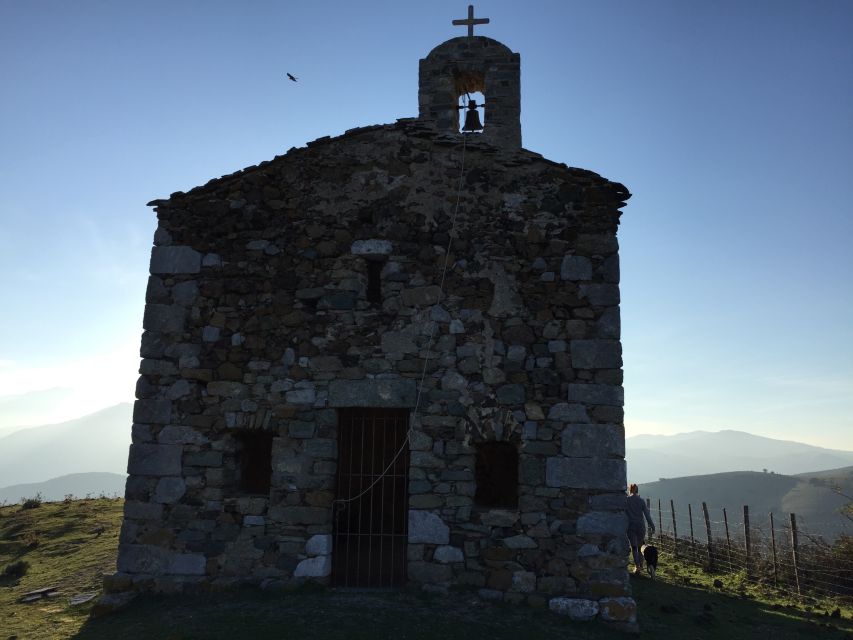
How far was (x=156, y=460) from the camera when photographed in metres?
7.43

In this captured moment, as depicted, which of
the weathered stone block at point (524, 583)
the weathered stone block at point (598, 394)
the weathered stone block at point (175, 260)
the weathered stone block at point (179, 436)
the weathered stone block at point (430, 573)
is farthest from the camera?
the weathered stone block at point (175, 260)

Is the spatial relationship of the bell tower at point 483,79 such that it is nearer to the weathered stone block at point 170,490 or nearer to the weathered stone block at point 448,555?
the weathered stone block at point 448,555

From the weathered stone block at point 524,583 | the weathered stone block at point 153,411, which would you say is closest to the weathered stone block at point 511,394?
the weathered stone block at point 524,583

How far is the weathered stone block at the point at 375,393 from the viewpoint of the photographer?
718 centimetres

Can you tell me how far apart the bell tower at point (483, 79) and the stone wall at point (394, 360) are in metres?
0.97

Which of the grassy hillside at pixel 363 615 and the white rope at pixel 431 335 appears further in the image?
the white rope at pixel 431 335

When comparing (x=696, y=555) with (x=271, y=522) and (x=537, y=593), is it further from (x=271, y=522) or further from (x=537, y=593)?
(x=271, y=522)

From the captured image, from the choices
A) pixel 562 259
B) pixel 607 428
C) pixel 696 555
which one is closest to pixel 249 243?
pixel 562 259

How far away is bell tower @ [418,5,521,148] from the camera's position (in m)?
8.62

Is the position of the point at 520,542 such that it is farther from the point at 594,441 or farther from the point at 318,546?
the point at 318,546

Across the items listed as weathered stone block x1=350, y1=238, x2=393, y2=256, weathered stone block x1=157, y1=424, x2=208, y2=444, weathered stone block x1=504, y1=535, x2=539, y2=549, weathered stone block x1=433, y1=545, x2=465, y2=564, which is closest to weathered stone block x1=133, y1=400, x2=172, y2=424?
weathered stone block x1=157, y1=424, x2=208, y2=444

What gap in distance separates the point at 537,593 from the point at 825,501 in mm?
67769

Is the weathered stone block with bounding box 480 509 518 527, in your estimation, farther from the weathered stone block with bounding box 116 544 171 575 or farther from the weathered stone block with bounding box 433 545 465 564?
the weathered stone block with bounding box 116 544 171 575

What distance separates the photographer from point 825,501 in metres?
59.1
